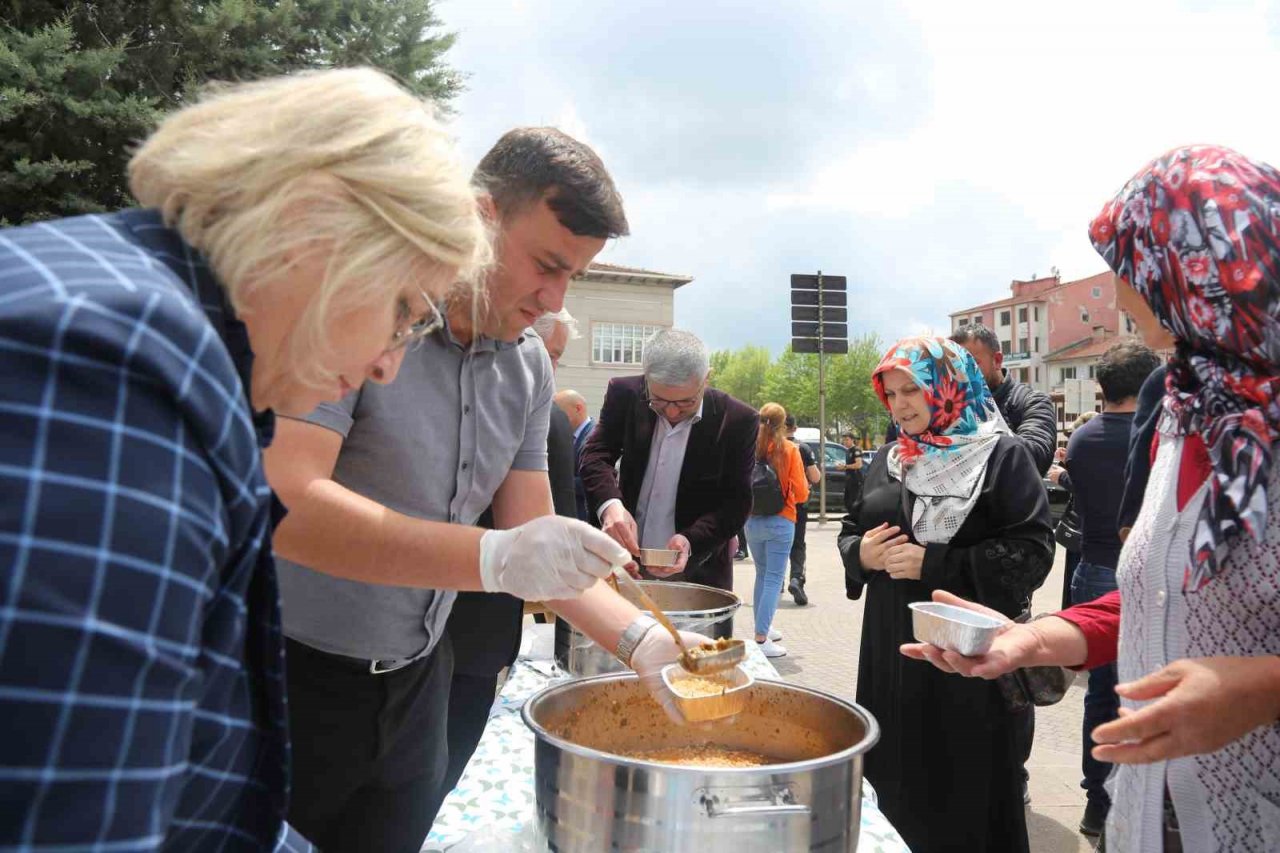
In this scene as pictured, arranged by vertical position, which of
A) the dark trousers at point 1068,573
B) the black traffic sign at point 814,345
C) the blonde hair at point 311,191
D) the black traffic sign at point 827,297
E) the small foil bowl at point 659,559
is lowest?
the dark trousers at point 1068,573

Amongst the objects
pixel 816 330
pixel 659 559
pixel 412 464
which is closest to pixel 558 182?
pixel 412 464

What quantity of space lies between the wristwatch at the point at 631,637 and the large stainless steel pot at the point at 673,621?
0.37 feet

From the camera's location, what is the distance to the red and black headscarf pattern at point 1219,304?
1191mm

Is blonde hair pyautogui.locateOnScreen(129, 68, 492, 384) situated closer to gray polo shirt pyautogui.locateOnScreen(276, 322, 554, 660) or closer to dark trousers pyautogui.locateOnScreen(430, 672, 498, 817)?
gray polo shirt pyautogui.locateOnScreen(276, 322, 554, 660)

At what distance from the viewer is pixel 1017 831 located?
2289 mm

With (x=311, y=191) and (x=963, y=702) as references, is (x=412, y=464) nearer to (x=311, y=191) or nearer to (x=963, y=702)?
(x=311, y=191)

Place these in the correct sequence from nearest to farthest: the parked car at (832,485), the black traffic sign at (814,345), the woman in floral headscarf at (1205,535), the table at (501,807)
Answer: the woman in floral headscarf at (1205,535) < the table at (501,807) < the black traffic sign at (814,345) < the parked car at (832,485)

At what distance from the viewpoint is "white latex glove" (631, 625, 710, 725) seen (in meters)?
1.47

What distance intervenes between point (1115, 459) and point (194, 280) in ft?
11.9

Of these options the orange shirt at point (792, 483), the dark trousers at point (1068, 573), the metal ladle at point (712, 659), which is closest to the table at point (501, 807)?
the metal ladle at point (712, 659)

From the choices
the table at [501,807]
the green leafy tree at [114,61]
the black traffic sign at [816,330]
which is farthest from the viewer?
the black traffic sign at [816,330]

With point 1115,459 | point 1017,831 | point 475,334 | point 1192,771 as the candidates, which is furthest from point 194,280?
point 1115,459

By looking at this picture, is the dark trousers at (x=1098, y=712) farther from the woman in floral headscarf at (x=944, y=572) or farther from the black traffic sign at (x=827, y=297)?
the black traffic sign at (x=827, y=297)

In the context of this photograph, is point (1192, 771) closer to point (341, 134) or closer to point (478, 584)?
point (478, 584)
